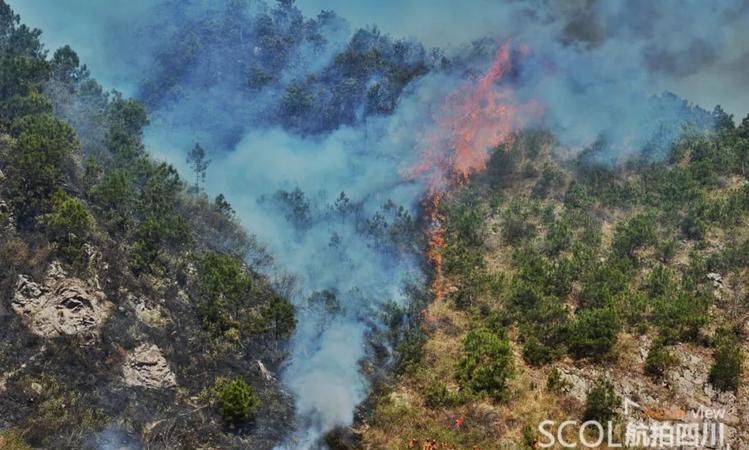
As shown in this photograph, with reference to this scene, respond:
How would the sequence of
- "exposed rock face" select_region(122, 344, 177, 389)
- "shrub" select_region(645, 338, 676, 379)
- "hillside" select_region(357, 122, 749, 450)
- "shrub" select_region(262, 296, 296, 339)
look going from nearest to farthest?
1. "exposed rock face" select_region(122, 344, 177, 389)
2. "hillside" select_region(357, 122, 749, 450)
3. "shrub" select_region(645, 338, 676, 379)
4. "shrub" select_region(262, 296, 296, 339)

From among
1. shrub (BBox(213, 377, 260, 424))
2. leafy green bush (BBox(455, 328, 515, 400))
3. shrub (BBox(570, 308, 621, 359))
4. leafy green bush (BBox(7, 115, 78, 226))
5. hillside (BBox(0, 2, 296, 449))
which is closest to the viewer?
hillside (BBox(0, 2, 296, 449))

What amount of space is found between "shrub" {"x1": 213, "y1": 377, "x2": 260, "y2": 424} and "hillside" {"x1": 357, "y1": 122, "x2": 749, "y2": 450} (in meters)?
4.78

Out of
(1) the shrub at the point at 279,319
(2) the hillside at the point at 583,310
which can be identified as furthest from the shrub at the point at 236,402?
(2) the hillside at the point at 583,310

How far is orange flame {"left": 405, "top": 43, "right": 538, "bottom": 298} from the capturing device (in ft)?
164

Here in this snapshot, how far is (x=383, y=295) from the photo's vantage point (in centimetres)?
3450

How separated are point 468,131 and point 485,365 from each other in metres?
30.8

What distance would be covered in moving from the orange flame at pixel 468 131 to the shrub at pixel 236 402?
22853 mm

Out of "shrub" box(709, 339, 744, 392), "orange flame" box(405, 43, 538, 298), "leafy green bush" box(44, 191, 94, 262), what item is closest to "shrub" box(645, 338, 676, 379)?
"shrub" box(709, 339, 744, 392)

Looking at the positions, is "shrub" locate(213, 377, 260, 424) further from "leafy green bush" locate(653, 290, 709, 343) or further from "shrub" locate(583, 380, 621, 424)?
"leafy green bush" locate(653, 290, 709, 343)

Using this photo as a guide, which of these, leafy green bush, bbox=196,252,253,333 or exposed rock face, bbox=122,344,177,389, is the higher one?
leafy green bush, bbox=196,252,253,333

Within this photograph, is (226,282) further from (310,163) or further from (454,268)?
(310,163)

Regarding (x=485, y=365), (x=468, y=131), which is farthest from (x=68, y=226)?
(x=468, y=131)

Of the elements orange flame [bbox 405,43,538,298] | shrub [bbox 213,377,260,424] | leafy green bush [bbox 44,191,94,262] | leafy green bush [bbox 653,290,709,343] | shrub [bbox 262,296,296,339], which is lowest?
shrub [bbox 213,377,260,424]

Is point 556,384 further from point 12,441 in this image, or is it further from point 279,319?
point 12,441
